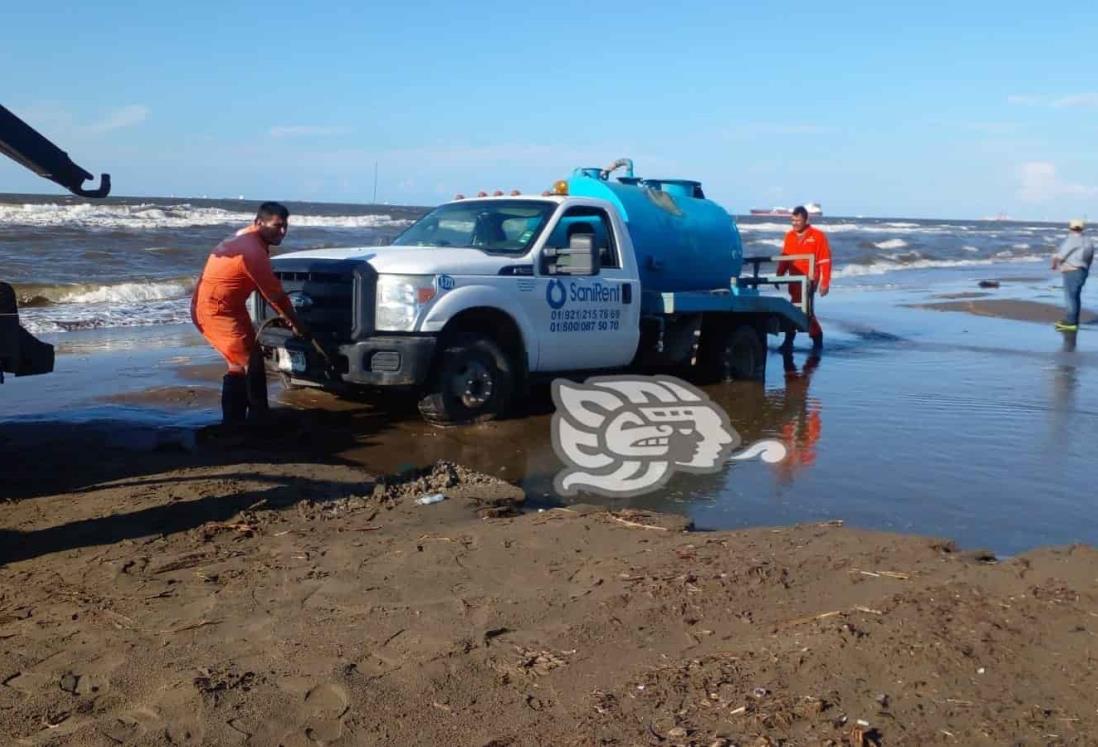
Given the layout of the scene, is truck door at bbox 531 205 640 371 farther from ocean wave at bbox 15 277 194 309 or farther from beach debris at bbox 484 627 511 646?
ocean wave at bbox 15 277 194 309

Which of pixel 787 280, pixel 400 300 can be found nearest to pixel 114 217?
pixel 787 280

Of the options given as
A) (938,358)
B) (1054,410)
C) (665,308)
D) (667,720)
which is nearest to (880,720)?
(667,720)

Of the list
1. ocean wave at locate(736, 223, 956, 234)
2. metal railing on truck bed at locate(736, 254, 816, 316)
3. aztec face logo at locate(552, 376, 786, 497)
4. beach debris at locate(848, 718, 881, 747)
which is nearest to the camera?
beach debris at locate(848, 718, 881, 747)

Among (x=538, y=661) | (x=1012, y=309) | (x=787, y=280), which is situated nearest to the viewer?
(x=538, y=661)

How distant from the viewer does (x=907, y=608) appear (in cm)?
454

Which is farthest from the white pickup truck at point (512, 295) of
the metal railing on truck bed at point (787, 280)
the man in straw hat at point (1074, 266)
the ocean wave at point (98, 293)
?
the ocean wave at point (98, 293)

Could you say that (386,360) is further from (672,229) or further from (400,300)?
(672,229)

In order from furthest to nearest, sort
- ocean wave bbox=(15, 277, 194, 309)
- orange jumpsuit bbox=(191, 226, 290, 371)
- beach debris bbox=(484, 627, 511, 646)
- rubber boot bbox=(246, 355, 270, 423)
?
1. ocean wave bbox=(15, 277, 194, 309)
2. rubber boot bbox=(246, 355, 270, 423)
3. orange jumpsuit bbox=(191, 226, 290, 371)
4. beach debris bbox=(484, 627, 511, 646)

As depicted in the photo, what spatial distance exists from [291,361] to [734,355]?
5.15 meters

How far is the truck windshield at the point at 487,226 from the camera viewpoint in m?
9.35

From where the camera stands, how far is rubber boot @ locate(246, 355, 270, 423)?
26.6ft

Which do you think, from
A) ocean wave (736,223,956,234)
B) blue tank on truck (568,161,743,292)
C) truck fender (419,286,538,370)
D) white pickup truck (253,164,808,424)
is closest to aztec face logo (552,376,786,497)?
white pickup truck (253,164,808,424)

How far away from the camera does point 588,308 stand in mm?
9656

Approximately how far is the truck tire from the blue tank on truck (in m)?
2.37
